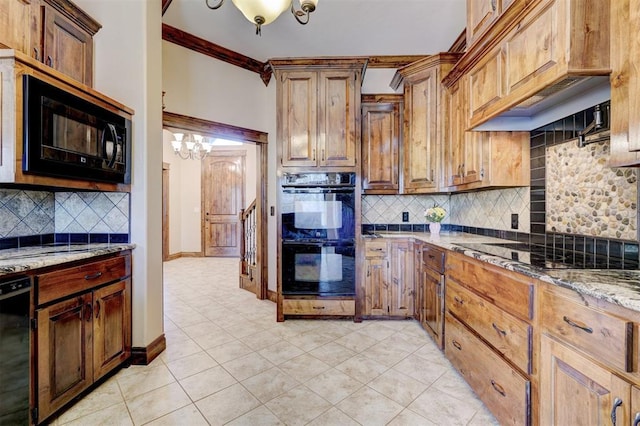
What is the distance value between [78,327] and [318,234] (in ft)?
6.55

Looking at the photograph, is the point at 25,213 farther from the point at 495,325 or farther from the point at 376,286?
the point at 495,325

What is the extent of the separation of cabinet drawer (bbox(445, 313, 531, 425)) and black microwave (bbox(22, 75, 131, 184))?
8.72ft

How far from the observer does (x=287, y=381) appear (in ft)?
6.52

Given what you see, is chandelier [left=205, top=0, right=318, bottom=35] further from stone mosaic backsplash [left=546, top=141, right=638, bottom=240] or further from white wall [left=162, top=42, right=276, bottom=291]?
stone mosaic backsplash [left=546, top=141, right=638, bottom=240]

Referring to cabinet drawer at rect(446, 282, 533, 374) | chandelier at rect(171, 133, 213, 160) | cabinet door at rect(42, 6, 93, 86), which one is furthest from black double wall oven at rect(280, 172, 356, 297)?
chandelier at rect(171, 133, 213, 160)

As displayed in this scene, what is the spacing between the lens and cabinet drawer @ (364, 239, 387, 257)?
9.98ft

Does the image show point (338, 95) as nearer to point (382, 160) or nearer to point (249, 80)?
point (382, 160)

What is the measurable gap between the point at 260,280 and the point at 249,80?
2.60 meters

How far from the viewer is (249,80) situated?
12.0ft

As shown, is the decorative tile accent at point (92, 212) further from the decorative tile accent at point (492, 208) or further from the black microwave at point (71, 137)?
the decorative tile accent at point (492, 208)

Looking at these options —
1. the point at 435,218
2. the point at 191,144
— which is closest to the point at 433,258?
the point at 435,218

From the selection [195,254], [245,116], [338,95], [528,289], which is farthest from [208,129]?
[195,254]

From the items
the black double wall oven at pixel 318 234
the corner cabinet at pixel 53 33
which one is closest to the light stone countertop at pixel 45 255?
the corner cabinet at pixel 53 33

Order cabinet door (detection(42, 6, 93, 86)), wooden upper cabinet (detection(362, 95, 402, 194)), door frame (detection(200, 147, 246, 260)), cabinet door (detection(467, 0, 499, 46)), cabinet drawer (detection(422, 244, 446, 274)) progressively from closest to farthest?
cabinet door (detection(467, 0, 499, 46)) < cabinet door (detection(42, 6, 93, 86)) < cabinet drawer (detection(422, 244, 446, 274)) < wooden upper cabinet (detection(362, 95, 402, 194)) < door frame (detection(200, 147, 246, 260))
